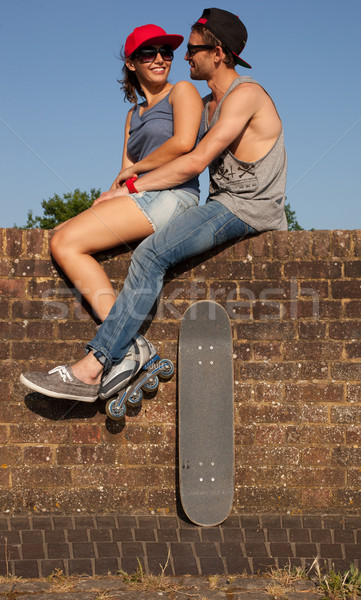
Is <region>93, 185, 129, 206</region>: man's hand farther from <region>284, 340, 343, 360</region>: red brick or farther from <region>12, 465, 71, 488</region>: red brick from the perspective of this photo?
<region>12, 465, 71, 488</region>: red brick

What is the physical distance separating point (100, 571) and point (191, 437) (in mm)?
960

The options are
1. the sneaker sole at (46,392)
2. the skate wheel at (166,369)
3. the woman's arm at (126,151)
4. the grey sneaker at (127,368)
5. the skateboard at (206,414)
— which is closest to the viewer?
the sneaker sole at (46,392)

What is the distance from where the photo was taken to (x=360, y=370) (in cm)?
432

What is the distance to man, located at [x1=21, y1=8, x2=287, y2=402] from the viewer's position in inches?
156

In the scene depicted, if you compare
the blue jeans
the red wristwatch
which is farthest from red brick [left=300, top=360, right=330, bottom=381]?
the red wristwatch

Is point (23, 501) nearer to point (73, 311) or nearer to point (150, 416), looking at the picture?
point (150, 416)

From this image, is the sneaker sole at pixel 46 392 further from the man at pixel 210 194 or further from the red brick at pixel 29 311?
the red brick at pixel 29 311

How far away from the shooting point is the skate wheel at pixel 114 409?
4094 mm

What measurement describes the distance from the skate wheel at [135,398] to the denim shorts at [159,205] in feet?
3.34

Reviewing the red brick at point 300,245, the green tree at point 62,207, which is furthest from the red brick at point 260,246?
the green tree at point 62,207

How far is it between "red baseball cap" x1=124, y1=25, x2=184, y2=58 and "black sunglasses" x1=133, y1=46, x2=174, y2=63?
0.11 ft

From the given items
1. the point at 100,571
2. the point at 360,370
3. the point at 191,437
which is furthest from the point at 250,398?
the point at 100,571

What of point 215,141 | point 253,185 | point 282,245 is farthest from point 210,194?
point 282,245

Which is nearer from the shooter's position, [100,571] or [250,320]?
[100,571]
